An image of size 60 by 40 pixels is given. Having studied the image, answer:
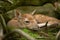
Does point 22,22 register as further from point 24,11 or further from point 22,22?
point 24,11

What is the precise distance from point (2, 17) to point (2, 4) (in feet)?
1.71

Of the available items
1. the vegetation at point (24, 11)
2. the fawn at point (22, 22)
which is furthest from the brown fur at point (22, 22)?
the vegetation at point (24, 11)

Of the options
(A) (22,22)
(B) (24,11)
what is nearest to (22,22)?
(A) (22,22)

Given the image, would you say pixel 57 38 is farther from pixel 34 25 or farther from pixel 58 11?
pixel 58 11

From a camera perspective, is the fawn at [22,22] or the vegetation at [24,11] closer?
the vegetation at [24,11]

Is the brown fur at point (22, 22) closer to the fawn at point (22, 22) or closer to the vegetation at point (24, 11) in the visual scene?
the fawn at point (22, 22)

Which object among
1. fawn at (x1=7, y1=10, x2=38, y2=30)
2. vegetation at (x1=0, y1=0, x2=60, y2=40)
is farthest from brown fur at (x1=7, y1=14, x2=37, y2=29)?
vegetation at (x1=0, y1=0, x2=60, y2=40)

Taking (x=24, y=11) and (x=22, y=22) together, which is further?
(x=24, y=11)

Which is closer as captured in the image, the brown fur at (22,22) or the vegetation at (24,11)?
the vegetation at (24,11)

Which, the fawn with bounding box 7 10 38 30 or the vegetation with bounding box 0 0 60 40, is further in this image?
the fawn with bounding box 7 10 38 30

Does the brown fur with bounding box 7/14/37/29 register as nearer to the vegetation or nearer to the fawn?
the fawn

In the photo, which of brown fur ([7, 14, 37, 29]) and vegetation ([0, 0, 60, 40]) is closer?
vegetation ([0, 0, 60, 40])

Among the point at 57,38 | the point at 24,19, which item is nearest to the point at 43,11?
the point at 24,19

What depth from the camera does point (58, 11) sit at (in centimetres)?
541
